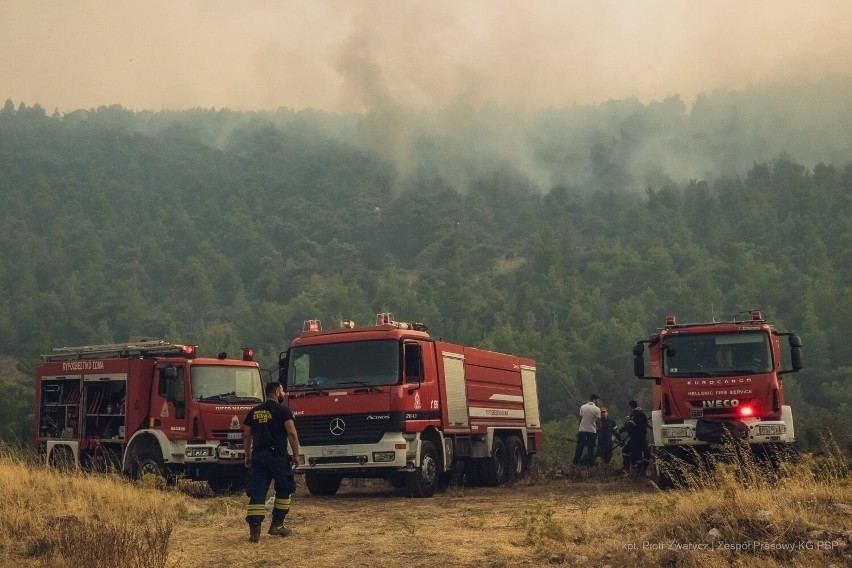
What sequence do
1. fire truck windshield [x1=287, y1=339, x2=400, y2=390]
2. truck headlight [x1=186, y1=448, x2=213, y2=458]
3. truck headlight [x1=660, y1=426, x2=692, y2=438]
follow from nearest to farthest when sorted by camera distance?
1. truck headlight [x1=660, y1=426, x2=692, y2=438]
2. fire truck windshield [x1=287, y1=339, x2=400, y2=390]
3. truck headlight [x1=186, y1=448, x2=213, y2=458]

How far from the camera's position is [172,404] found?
19.6 m

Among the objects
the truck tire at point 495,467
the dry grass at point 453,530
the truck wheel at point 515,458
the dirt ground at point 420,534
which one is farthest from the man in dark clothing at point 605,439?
the dry grass at point 453,530

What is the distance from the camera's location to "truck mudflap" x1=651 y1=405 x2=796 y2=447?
56.4ft

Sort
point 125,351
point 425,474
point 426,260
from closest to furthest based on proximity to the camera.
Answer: point 425,474 < point 125,351 < point 426,260

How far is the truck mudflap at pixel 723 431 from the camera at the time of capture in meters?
17.2

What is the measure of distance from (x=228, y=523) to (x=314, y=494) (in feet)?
19.1

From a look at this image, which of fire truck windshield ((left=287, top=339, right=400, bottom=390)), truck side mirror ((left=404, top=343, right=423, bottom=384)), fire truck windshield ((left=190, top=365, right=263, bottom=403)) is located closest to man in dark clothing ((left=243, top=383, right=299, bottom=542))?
fire truck windshield ((left=287, top=339, right=400, bottom=390))

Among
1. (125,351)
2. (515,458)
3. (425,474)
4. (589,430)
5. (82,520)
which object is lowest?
(82,520)

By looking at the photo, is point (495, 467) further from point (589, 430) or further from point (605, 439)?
point (605, 439)

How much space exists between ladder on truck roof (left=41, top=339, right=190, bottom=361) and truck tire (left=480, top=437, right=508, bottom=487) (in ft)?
22.7

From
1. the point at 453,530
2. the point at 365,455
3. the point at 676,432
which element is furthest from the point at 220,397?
the point at 676,432

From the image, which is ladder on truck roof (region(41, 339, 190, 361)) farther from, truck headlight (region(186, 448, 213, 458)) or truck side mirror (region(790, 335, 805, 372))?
truck side mirror (region(790, 335, 805, 372))

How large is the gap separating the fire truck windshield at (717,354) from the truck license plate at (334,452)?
5933 mm

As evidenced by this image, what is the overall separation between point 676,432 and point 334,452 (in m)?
6.03
